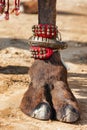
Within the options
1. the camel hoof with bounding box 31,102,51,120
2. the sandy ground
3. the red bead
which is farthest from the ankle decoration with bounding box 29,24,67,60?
the sandy ground

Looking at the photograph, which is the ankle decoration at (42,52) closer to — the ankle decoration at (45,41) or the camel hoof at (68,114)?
the ankle decoration at (45,41)

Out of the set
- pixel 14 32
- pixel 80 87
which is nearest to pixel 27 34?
pixel 14 32

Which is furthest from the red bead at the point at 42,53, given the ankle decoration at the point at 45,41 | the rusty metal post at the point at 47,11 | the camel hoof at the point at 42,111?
the camel hoof at the point at 42,111

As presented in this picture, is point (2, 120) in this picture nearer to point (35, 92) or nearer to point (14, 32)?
point (35, 92)

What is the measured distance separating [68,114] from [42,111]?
222 millimetres

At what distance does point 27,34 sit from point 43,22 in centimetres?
343

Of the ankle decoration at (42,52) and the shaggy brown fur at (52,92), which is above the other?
the ankle decoration at (42,52)

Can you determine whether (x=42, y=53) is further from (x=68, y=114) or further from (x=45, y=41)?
(x=68, y=114)

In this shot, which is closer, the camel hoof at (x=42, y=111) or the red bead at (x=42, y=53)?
the camel hoof at (x=42, y=111)

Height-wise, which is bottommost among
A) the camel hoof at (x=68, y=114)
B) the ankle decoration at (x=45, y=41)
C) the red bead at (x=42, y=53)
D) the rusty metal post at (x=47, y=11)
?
the camel hoof at (x=68, y=114)

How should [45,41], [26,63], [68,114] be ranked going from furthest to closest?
[26,63]
[45,41]
[68,114]

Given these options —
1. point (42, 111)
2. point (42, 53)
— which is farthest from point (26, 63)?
point (42, 111)

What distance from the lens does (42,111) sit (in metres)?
3.62

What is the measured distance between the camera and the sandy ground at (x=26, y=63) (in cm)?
366
